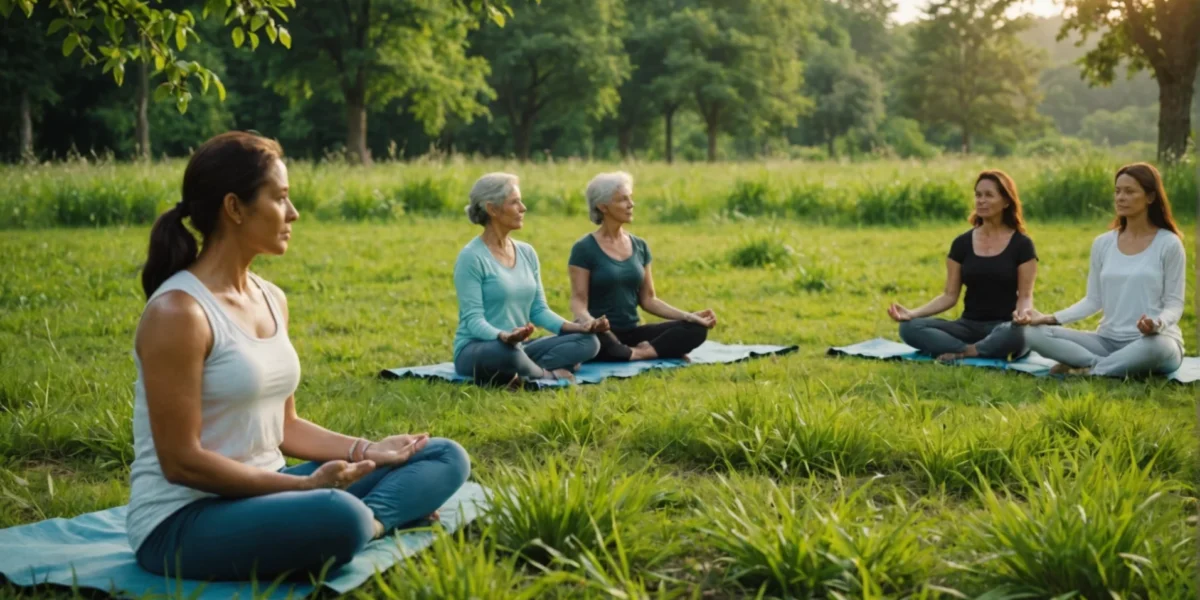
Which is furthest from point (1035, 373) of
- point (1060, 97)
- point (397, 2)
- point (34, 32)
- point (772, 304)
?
point (1060, 97)

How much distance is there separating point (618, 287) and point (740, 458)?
3209 millimetres

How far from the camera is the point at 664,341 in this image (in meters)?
7.61

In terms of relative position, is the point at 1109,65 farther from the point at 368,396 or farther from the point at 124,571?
the point at 124,571

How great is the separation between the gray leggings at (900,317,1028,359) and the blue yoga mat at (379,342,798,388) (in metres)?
0.87

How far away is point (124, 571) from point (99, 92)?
41.7m

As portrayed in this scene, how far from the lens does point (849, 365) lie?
23.9ft

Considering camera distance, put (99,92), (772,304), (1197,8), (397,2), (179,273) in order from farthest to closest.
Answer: (99,92) → (397,2) → (1197,8) → (772,304) → (179,273)

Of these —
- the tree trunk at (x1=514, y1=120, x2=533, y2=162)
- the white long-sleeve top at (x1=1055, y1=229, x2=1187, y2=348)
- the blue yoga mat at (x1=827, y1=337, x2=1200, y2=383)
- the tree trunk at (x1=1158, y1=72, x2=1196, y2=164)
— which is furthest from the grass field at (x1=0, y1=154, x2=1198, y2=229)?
the tree trunk at (x1=514, y1=120, x2=533, y2=162)

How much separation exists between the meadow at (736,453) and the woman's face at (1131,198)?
1.09 m

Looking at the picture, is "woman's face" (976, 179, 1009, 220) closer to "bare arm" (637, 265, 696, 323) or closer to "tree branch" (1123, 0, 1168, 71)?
"bare arm" (637, 265, 696, 323)

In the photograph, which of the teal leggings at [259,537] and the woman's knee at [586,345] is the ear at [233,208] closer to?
the teal leggings at [259,537]

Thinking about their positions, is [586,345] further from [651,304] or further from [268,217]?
[268,217]

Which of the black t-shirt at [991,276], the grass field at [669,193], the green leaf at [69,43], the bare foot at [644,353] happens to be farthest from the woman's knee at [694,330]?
the grass field at [669,193]

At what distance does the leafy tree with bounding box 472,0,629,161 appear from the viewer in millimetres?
44431
